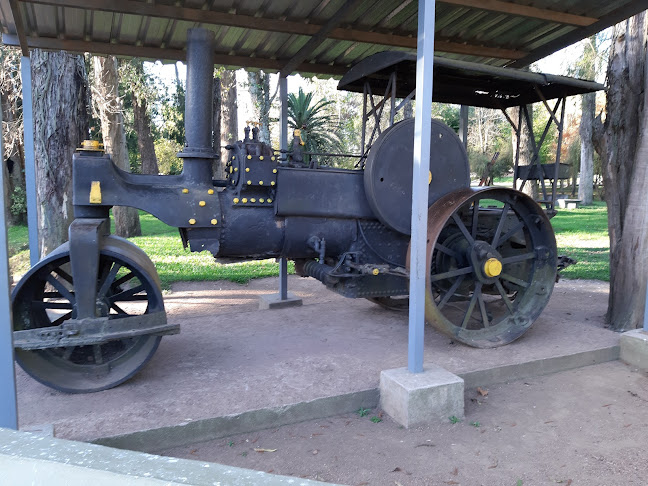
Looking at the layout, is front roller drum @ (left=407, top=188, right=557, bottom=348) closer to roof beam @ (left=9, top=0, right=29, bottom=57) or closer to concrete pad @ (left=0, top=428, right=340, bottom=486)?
concrete pad @ (left=0, top=428, right=340, bottom=486)

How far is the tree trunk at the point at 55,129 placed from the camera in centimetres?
637

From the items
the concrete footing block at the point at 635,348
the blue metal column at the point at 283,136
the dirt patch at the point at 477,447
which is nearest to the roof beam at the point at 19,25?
the blue metal column at the point at 283,136

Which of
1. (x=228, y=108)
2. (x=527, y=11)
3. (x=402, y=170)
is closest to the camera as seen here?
(x=402, y=170)

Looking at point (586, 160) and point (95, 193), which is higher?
point (586, 160)

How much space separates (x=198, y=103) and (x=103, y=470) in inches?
123

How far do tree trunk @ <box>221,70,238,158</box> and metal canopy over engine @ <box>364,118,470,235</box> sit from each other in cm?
1078

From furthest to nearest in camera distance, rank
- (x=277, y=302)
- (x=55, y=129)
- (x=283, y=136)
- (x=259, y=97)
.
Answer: (x=259, y=97), (x=55, y=129), (x=283, y=136), (x=277, y=302)

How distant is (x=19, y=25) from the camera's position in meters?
4.32

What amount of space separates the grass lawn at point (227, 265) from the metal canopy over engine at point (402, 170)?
4.16m

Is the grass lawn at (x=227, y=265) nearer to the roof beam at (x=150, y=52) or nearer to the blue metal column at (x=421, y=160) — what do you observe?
the roof beam at (x=150, y=52)

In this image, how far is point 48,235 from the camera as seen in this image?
21.5ft

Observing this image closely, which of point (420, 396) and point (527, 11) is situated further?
point (527, 11)

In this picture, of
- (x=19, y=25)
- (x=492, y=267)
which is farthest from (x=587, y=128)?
(x=19, y=25)

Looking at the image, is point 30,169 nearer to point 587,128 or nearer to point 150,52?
point 150,52
